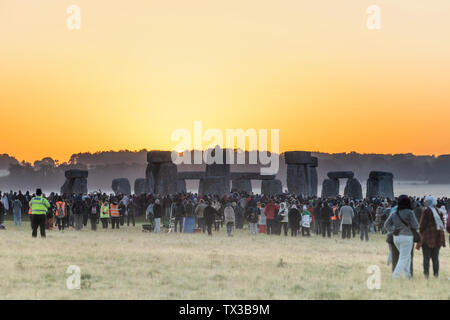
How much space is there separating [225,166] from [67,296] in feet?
147

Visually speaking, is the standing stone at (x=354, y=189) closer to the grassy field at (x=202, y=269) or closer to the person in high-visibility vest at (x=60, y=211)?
the person in high-visibility vest at (x=60, y=211)

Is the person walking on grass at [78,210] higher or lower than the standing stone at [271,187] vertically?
lower

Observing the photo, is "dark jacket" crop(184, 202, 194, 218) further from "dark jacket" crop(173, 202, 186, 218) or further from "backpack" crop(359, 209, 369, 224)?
"backpack" crop(359, 209, 369, 224)

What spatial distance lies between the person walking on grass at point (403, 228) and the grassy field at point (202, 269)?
50cm

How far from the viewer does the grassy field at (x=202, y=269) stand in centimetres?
1387

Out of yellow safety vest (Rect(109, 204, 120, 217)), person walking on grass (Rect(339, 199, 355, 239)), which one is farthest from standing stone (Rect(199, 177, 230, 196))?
person walking on grass (Rect(339, 199, 355, 239))

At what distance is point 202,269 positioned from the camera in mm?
17328

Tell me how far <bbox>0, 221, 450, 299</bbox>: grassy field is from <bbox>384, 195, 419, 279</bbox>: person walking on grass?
0.50 metres

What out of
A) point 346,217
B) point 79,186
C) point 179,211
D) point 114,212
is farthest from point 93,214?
point 79,186

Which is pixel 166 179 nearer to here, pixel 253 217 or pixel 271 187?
pixel 271 187

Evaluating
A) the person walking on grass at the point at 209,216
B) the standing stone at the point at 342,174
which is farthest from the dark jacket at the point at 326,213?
the standing stone at the point at 342,174

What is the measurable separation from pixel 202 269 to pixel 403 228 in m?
4.73
